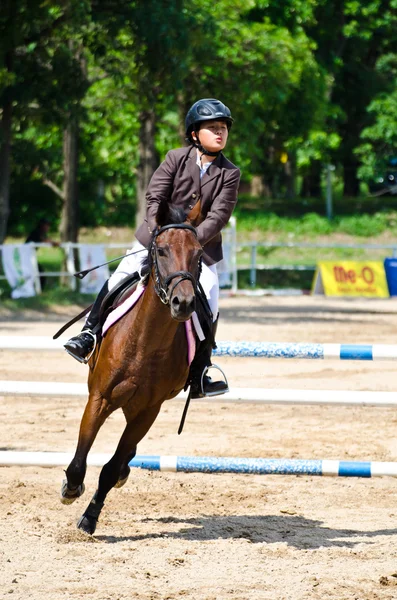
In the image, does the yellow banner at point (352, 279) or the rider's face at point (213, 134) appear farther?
the yellow banner at point (352, 279)

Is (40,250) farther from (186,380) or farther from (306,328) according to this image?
(186,380)

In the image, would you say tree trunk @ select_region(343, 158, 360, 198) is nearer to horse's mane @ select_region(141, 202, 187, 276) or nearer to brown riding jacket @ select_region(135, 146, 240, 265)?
brown riding jacket @ select_region(135, 146, 240, 265)

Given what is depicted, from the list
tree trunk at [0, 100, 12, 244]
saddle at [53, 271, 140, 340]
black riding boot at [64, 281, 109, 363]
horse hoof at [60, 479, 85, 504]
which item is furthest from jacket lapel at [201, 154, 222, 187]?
tree trunk at [0, 100, 12, 244]

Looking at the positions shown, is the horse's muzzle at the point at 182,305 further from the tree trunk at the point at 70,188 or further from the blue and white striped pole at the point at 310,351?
the tree trunk at the point at 70,188

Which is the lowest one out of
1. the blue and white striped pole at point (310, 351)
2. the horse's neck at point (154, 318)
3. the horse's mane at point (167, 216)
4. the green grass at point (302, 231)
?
the green grass at point (302, 231)

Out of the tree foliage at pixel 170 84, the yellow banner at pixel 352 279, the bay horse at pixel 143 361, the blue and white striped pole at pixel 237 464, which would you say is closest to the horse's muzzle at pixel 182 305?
the bay horse at pixel 143 361

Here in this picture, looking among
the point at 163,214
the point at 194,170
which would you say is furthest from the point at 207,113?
the point at 163,214

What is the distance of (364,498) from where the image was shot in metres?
7.88

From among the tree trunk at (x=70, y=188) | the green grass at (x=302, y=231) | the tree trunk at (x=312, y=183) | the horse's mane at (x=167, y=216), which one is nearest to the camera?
the horse's mane at (x=167, y=216)

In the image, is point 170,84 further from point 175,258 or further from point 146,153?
point 175,258

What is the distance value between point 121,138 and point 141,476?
28.8 meters

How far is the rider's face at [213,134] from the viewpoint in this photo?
6.55m

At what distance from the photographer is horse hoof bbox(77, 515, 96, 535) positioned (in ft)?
21.7

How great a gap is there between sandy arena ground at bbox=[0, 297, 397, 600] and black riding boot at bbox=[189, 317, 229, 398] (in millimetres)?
888
